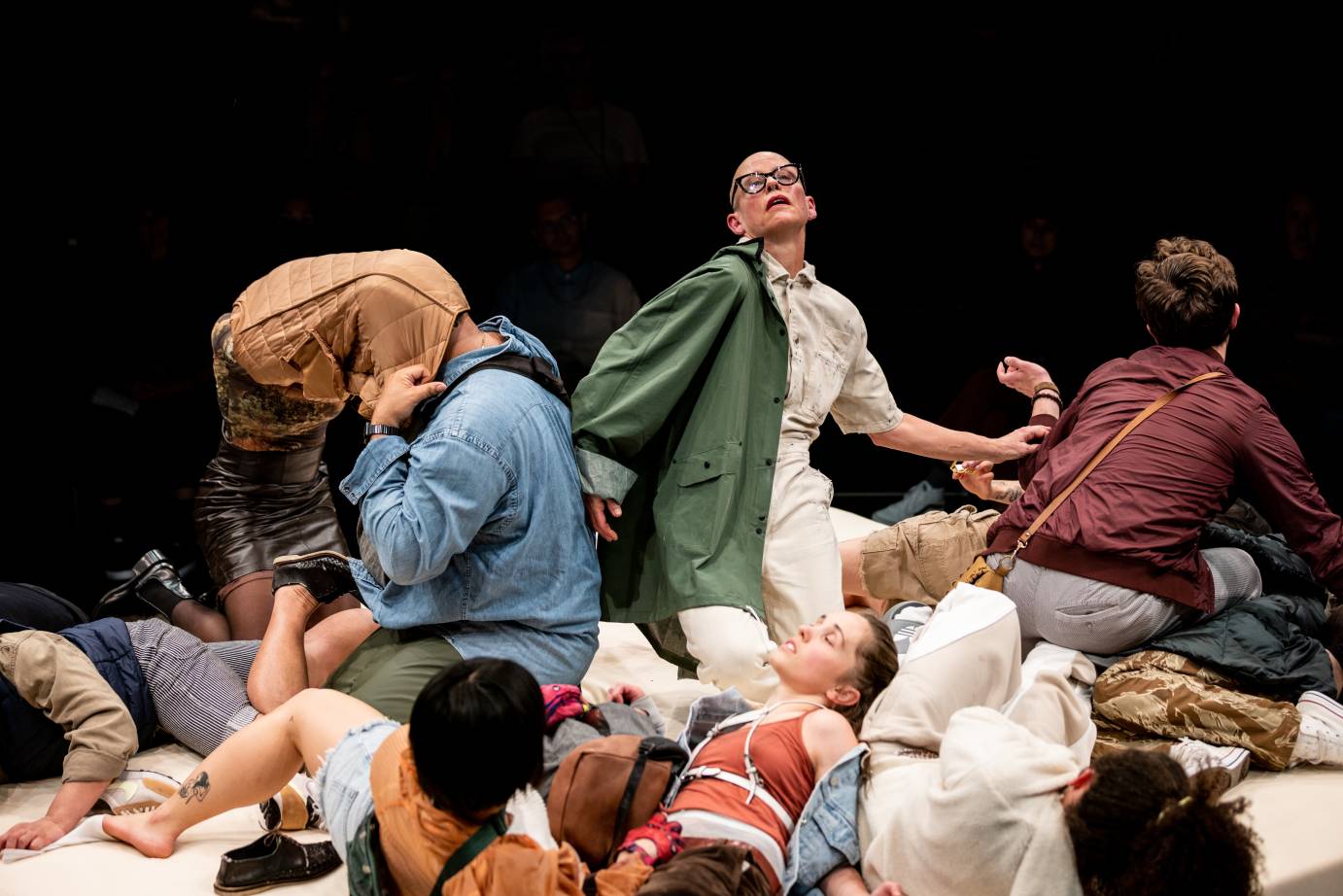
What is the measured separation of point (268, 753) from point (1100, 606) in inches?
72.9

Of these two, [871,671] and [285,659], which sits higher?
[871,671]

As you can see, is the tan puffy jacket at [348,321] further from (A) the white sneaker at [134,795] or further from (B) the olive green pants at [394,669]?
(A) the white sneaker at [134,795]

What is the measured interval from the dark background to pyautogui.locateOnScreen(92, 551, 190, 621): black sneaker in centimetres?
75

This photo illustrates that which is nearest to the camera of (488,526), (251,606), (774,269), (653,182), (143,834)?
(143,834)

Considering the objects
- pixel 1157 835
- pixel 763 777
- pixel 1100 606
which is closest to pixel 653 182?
pixel 1100 606

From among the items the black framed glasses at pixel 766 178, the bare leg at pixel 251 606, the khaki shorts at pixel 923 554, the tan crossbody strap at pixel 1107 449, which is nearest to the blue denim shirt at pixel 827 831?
the tan crossbody strap at pixel 1107 449

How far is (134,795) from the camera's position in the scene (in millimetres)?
2824

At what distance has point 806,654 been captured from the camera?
2.63 m

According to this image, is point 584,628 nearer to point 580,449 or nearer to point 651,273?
point 580,449

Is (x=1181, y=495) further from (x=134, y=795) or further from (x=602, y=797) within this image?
(x=134, y=795)

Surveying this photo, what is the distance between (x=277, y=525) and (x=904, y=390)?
2.74 meters

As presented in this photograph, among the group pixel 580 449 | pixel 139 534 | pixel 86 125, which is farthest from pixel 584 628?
pixel 86 125

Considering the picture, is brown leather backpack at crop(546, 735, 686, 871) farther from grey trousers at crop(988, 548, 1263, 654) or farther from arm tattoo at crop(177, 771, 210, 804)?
grey trousers at crop(988, 548, 1263, 654)

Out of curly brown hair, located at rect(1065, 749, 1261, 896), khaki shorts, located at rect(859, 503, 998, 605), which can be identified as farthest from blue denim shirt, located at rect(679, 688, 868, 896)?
khaki shorts, located at rect(859, 503, 998, 605)
